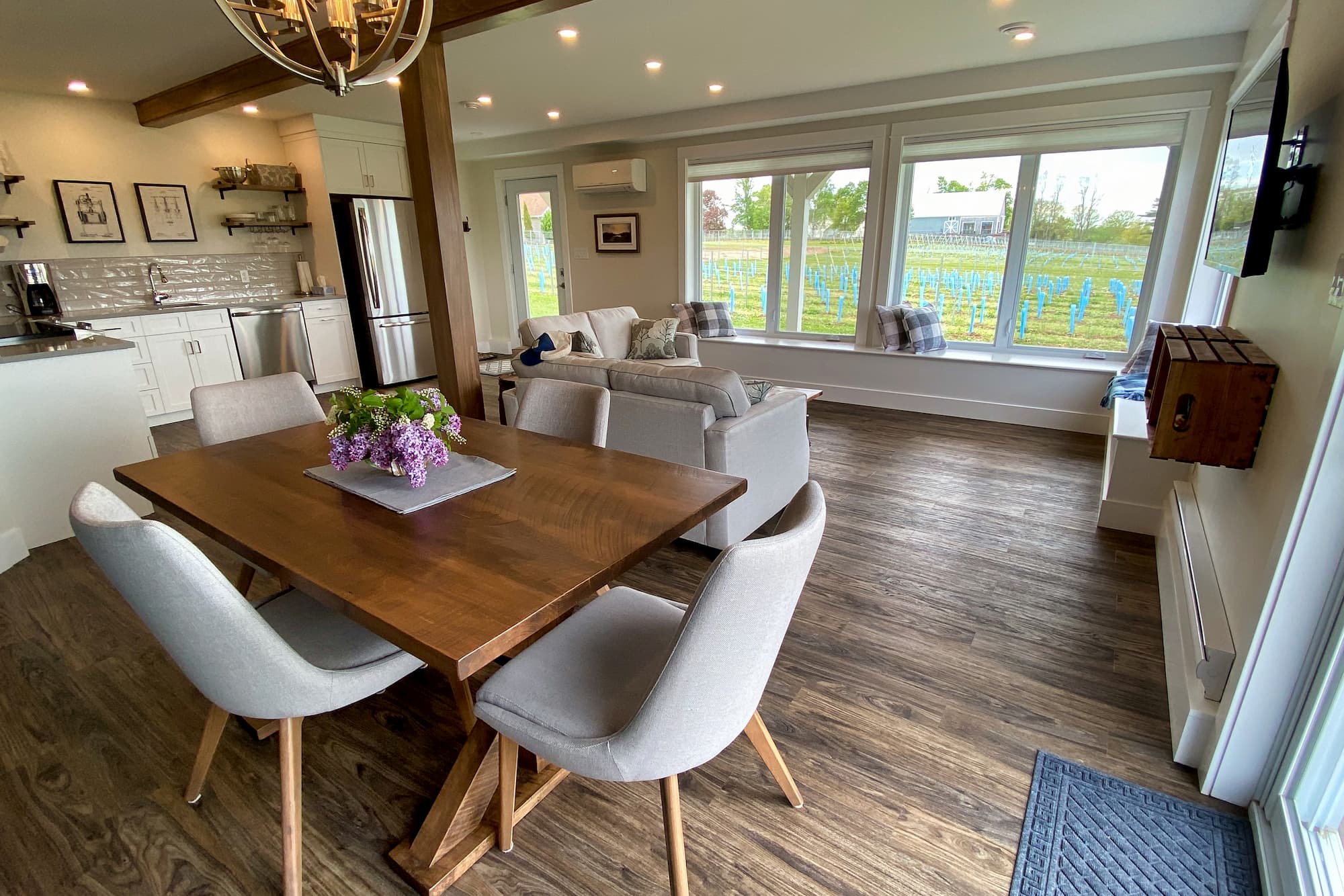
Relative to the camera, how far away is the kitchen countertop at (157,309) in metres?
4.58

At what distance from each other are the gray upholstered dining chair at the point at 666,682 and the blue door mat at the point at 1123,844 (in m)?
0.68

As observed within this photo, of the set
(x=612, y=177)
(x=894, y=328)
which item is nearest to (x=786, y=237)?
(x=894, y=328)

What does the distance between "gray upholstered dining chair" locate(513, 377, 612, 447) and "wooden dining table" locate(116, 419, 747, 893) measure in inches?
9.4

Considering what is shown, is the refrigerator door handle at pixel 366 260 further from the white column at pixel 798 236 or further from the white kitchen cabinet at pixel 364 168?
the white column at pixel 798 236

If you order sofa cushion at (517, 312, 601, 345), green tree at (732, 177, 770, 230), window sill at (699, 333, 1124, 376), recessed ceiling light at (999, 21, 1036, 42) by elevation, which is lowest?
window sill at (699, 333, 1124, 376)

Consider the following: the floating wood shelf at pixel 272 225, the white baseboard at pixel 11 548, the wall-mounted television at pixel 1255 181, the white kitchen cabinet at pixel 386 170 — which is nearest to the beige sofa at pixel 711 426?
the wall-mounted television at pixel 1255 181

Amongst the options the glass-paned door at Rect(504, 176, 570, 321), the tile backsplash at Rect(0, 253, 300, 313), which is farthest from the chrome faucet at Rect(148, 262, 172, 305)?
the glass-paned door at Rect(504, 176, 570, 321)

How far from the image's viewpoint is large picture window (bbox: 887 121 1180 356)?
14.0ft

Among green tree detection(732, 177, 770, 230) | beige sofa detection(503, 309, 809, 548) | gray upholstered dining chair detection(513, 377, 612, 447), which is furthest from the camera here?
green tree detection(732, 177, 770, 230)

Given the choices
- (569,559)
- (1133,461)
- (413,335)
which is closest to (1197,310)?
(1133,461)

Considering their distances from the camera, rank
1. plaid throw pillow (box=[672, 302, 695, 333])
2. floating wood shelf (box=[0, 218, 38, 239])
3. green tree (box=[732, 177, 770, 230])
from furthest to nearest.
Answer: plaid throw pillow (box=[672, 302, 695, 333])
green tree (box=[732, 177, 770, 230])
floating wood shelf (box=[0, 218, 38, 239])

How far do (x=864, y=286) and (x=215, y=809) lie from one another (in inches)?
205

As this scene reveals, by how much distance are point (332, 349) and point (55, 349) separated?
3.04 metres

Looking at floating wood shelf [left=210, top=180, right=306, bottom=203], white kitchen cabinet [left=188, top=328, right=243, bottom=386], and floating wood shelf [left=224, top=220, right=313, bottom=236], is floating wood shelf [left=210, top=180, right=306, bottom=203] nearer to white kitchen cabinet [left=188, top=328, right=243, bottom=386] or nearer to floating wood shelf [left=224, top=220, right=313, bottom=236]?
floating wood shelf [left=224, top=220, right=313, bottom=236]
